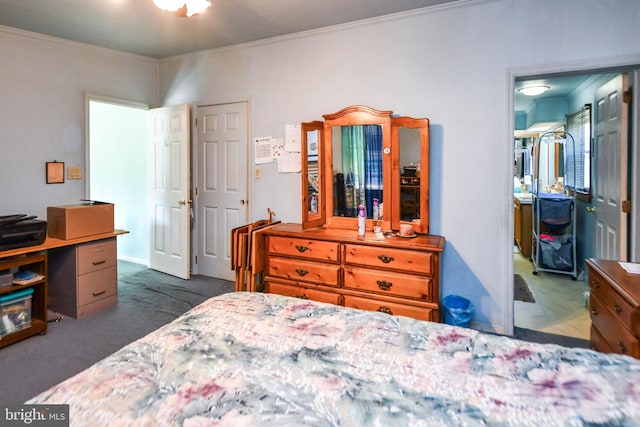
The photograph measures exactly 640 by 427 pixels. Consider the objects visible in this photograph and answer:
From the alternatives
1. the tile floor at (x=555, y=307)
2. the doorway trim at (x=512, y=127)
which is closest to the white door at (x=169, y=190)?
the doorway trim at (x=512, y=127)

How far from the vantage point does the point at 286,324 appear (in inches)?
57.1

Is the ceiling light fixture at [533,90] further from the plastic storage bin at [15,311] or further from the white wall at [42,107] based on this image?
the plastic storage bin at [15,311]

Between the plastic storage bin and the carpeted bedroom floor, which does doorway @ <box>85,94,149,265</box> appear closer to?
the carpeted bedroom floor

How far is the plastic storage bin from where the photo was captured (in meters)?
2.59

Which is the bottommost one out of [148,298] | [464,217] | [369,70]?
[148,298]

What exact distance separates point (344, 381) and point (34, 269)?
9.87 ft

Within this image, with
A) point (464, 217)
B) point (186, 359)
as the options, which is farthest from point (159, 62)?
point (186, 359)

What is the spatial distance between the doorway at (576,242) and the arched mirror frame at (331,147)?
1.02m

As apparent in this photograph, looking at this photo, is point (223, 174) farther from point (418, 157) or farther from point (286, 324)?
point (286, 324)

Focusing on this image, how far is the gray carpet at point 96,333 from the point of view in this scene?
2.23 m

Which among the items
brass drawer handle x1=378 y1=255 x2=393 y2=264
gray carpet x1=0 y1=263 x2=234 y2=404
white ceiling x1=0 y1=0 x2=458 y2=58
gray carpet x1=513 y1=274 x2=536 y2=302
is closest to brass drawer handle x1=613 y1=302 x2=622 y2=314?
brass drawer handle x1=378 y1=255 x2=393 y2=264

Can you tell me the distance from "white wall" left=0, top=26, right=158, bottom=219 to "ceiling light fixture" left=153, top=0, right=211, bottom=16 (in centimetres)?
227

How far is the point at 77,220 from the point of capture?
3.06 meters

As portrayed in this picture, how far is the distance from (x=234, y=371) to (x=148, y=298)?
2.93m
